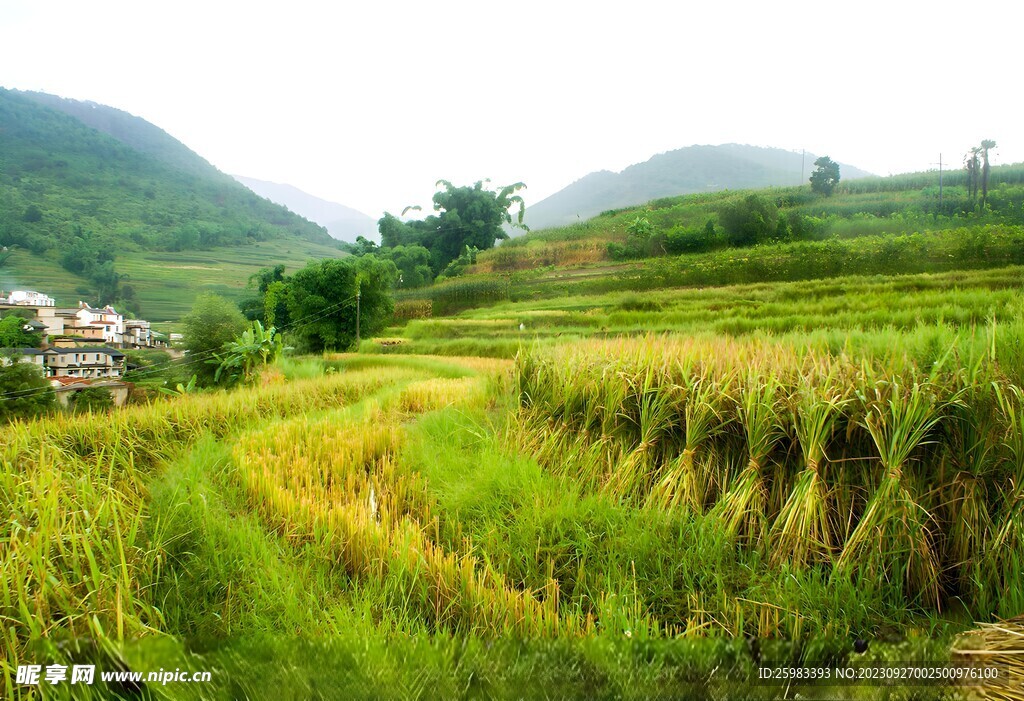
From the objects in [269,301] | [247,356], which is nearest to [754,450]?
[247,356]

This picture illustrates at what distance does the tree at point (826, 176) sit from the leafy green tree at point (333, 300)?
17.2 meters

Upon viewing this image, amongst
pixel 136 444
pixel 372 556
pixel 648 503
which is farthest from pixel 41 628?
pixel 136 444

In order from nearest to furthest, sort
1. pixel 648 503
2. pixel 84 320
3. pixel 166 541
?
1. pixel 166 541
2. pixel 648 503
3. pixel 84 320

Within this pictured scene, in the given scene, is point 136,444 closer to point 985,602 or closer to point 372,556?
point 372,556

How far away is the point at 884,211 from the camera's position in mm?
3662

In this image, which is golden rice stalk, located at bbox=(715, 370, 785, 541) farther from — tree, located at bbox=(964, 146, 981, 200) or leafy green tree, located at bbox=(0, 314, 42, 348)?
leafy green tree, located at bbox=(0, 314, 42, 348)

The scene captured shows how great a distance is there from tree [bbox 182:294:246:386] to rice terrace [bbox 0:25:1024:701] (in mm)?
4214

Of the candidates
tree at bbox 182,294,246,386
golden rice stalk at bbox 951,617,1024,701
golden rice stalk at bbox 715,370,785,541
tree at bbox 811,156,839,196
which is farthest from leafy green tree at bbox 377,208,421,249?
golden rice stalk at bbox 951,617,1024,701

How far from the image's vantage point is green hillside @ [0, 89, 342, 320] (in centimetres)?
714

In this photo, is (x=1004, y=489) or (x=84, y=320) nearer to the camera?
(x=1004, y=489)

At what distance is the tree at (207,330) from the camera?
9.79m

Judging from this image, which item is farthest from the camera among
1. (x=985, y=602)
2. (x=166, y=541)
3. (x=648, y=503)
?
(x=648, y=503)

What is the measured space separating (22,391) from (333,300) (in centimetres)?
1636

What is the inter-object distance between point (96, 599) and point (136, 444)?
3.45m
